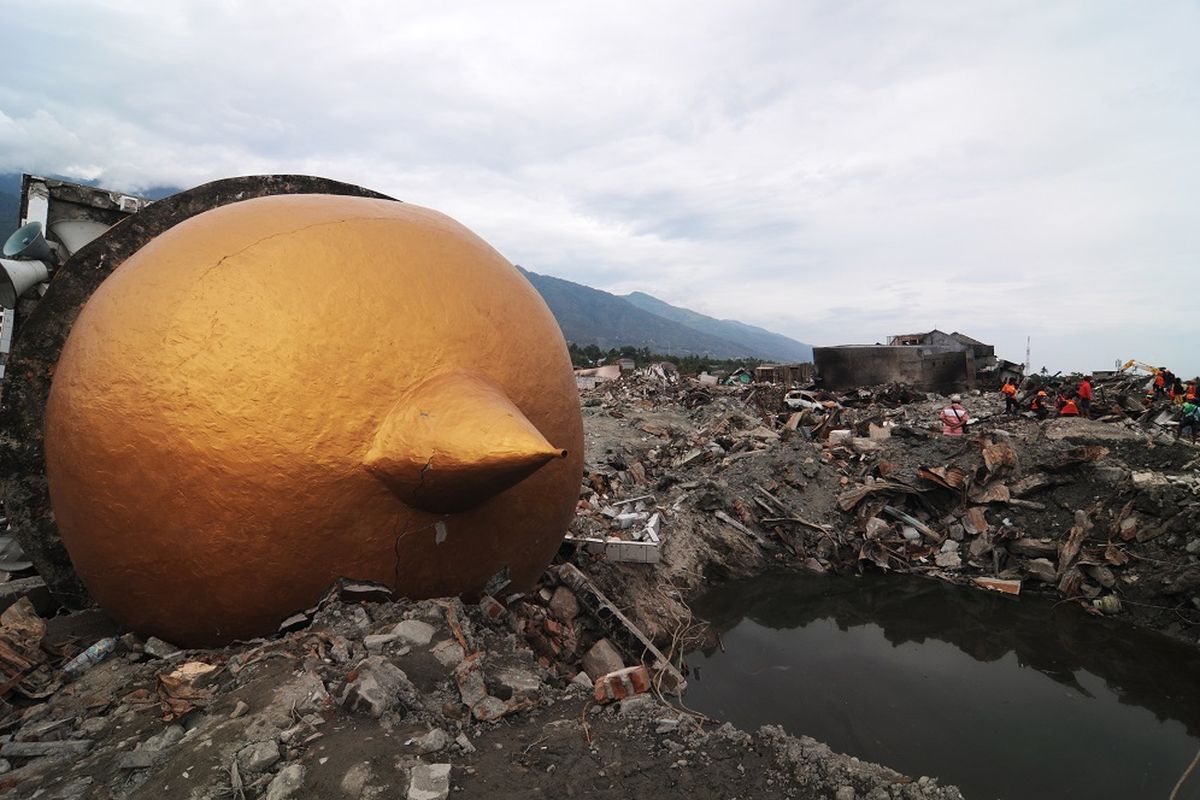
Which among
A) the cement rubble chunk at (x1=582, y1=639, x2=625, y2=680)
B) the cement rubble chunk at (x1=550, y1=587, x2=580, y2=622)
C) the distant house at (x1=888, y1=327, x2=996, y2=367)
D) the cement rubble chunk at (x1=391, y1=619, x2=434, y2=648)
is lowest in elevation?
the cement rubble chunk at (x1=582, y1=639, x2=625, y2=680)

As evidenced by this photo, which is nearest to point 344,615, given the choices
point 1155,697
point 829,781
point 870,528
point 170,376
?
point 170,376

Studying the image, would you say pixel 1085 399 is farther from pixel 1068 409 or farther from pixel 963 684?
pixel 963 684

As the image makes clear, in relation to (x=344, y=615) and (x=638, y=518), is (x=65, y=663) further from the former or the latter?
(x=638, y=518)

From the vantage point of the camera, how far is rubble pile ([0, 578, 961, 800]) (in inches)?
102

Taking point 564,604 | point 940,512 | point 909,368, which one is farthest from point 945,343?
point 564,604

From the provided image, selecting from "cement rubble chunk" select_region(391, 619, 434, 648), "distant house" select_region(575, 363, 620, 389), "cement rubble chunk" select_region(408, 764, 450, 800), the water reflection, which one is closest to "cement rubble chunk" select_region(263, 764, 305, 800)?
"cement rubble chunk" select_region(408, 764, 450, 800)

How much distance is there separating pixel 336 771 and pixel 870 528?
838 centimetres

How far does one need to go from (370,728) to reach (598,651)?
263cm

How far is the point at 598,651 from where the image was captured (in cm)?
512

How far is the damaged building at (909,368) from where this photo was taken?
22.4 metres

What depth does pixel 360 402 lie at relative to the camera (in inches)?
120

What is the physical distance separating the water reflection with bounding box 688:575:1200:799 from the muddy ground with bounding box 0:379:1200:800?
0.57m

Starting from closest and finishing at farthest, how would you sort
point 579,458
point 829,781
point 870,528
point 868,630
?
point 829,781
point 579,458
point 868,630
point 870,528

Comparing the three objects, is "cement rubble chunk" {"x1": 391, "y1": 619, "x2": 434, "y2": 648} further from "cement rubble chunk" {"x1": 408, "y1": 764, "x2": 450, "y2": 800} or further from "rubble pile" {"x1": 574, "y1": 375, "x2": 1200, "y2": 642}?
"rubble pile" {"x1": 574, "y1": 375, "x2": 1200, "y2": 642}
